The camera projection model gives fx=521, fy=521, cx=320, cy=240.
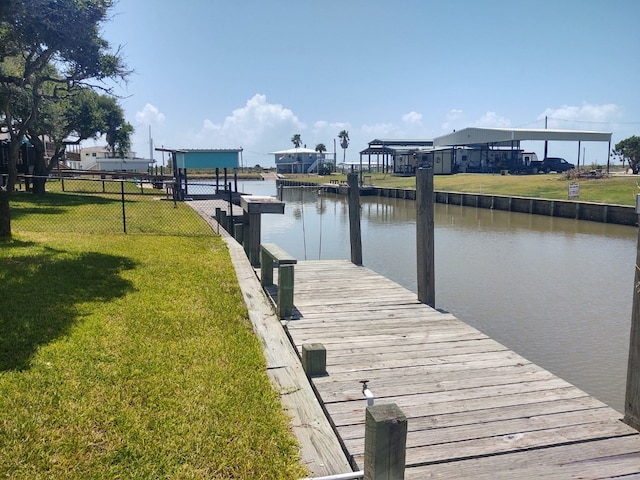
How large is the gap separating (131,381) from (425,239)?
175 inches

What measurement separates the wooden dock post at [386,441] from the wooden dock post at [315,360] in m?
1.90

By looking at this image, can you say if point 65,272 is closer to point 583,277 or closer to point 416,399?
point 416,399

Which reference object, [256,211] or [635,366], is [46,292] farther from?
[635,366]

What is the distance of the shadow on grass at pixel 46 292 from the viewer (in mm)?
4629

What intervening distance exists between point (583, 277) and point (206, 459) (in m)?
12.9

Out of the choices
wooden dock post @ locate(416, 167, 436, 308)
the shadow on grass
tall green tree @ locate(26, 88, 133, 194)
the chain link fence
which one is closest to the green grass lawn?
the shadow on grass

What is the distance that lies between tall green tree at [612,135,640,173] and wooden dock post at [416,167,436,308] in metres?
52.3

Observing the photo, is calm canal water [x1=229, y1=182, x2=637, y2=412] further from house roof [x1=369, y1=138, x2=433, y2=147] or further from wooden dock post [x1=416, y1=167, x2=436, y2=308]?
house roof [x1=369, y1=138, x2=433, y2=147]

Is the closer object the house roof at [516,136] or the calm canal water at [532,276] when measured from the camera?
the calm canal water at [532,276]

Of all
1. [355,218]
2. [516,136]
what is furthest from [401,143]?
[355,218]

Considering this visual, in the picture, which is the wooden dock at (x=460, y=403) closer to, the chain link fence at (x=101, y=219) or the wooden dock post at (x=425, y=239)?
the wooden dock post at (x=425, y=239)

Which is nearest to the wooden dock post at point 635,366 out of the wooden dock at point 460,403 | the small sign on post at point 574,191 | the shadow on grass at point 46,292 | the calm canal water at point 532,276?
the wooden dock at point 460,403

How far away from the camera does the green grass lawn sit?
10.0 ft

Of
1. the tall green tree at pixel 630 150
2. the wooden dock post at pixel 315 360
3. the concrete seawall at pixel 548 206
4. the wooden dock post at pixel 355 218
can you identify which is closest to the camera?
the wooden dock post at pixel 315 360
